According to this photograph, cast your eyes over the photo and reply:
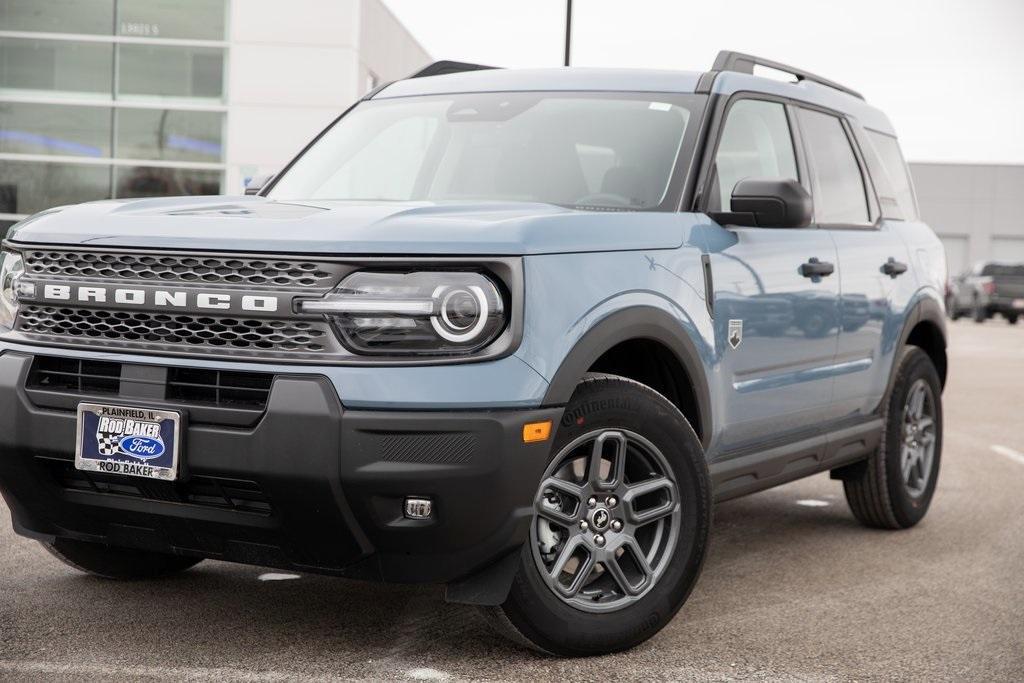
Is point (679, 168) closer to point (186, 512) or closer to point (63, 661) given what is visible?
point (186, 512)

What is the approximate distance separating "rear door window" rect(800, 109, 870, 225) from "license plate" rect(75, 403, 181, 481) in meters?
3.02

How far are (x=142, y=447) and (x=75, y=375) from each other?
0.33 metres

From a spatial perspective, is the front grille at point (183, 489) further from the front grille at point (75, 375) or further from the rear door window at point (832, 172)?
the rear door window at point (832, 172)

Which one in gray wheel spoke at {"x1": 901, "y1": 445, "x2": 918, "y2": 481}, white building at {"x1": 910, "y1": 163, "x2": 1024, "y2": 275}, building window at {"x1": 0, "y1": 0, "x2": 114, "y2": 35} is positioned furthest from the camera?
white building at {"x1": 910, "y1": 163, "x2": 1024, "y2": 275}

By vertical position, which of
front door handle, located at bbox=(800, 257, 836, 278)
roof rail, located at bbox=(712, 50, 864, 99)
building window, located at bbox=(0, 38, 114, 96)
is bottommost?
front door handle, located at bbox=(800, 257, 836, 278)

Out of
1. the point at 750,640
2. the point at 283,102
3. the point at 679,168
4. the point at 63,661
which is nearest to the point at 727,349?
the point at 679,168

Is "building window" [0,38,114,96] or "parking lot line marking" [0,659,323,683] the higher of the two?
"building window" [0,38,114,96]

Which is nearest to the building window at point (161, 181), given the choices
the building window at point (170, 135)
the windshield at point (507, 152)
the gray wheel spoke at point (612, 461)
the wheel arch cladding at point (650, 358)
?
the building window at point (170, 135)

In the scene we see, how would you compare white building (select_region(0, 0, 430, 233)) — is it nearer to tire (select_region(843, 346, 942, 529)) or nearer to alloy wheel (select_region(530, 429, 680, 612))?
tire (select_region(843, 346, 942, 529))

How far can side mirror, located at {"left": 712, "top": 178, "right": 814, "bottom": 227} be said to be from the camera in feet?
15.3

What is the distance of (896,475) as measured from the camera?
6367 mm

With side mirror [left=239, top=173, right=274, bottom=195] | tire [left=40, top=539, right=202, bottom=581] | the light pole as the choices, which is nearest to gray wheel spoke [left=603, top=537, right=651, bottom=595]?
tire [left=40, top=539, right=202, bottom=581]

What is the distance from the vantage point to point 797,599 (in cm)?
505

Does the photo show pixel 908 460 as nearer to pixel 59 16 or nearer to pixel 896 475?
pixel 896 475
